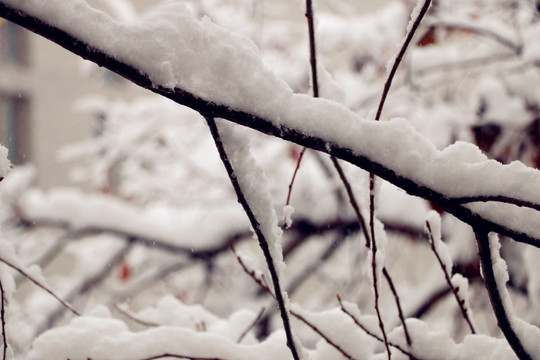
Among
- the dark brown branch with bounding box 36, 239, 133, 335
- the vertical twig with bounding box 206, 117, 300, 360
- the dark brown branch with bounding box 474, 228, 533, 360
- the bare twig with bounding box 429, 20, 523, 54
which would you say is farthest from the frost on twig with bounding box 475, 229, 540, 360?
the dark brown branch with bounding box 36, 239, 133, 335

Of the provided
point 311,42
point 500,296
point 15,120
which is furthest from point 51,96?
point 500,296

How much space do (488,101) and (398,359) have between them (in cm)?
158

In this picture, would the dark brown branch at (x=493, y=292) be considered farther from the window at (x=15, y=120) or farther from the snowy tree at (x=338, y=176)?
the window at (x=15, y=120)

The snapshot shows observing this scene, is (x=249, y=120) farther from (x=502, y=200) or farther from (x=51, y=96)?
(x=51, y=96)

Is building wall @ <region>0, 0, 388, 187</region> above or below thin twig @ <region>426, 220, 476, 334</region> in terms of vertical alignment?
above

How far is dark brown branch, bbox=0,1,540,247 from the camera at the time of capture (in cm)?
44

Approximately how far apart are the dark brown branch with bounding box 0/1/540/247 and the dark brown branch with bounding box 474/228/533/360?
17 mm

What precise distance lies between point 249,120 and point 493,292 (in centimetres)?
30

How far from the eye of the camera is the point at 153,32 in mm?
478

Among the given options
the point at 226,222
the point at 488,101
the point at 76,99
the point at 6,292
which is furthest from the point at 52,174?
the point at 6,292

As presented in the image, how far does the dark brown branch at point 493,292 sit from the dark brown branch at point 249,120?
2cm

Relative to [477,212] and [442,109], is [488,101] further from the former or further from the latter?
[477,212]

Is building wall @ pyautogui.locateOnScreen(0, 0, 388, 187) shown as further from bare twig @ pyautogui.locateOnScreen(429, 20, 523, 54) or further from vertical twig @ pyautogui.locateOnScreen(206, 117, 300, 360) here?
vertical twig @ pyautogui.locateOnScreen(206, 117, 300, 360)

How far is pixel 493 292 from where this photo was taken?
1.76 ft
